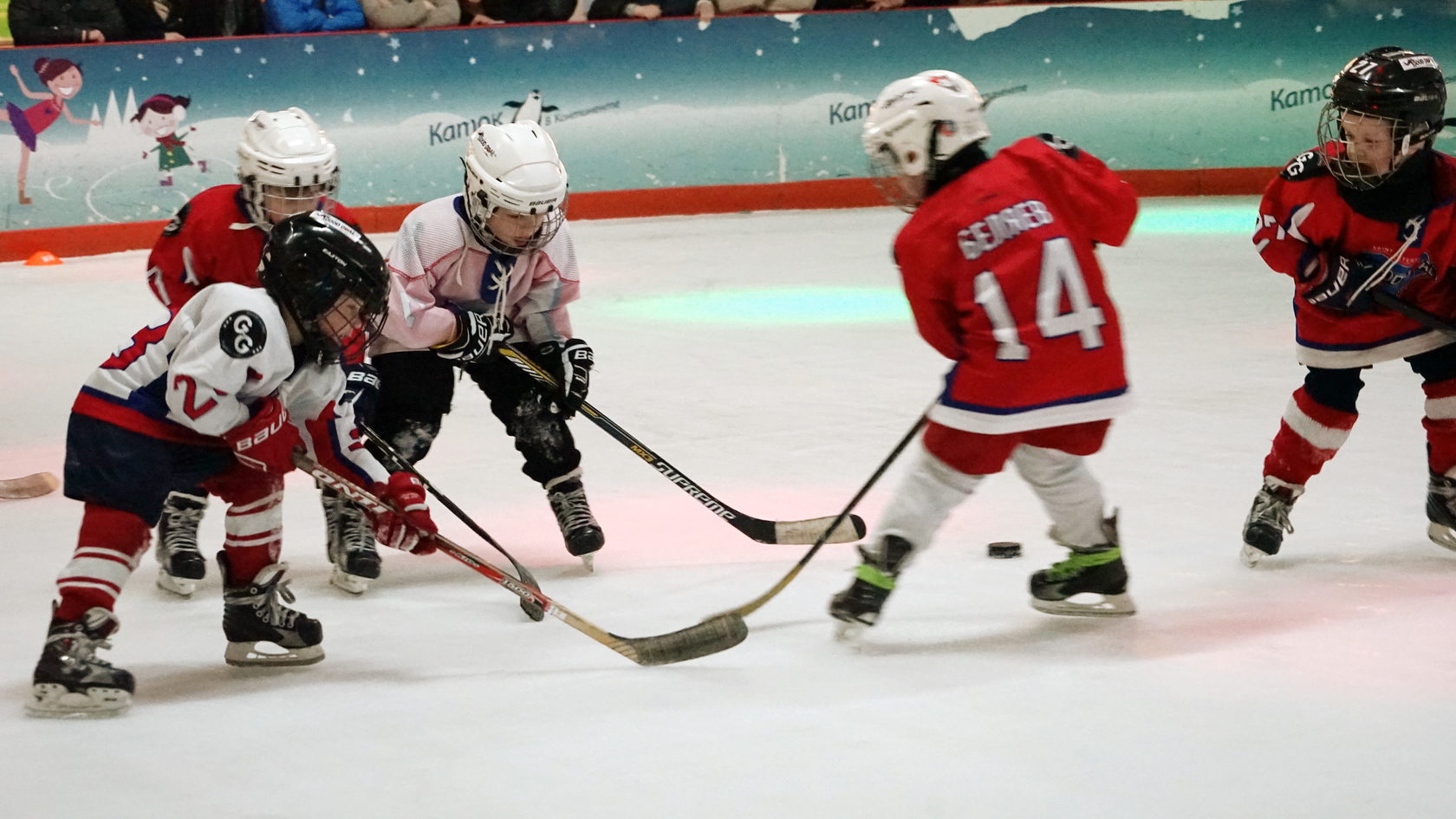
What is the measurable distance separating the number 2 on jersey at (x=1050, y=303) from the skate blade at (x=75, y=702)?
1581 mm

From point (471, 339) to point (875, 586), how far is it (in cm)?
111

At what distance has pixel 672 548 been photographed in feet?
11.3

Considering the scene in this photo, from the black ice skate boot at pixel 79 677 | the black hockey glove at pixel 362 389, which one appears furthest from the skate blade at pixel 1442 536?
the black ice skate boot at pixel 79 677

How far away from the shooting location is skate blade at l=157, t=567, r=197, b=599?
313 cm

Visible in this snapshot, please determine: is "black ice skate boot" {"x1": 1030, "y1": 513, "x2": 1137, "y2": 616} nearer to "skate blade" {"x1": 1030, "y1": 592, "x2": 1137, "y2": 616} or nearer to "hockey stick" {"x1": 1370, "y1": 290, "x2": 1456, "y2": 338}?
"skate blade" {"x1": 1030, "y1": 592, "x2": 1137, "y2": 616}

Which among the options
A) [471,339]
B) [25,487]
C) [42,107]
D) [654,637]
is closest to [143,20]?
[42,107]

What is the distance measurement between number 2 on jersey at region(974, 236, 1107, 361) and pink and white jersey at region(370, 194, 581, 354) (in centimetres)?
118

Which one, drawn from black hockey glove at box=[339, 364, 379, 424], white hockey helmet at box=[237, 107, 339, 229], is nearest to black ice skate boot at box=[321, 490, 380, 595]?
black hockey glove at box=[339, 364, 379, 424]

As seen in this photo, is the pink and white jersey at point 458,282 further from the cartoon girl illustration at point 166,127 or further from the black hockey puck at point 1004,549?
the cartoon girl illustration at point 166,127

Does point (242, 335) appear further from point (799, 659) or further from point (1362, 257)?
point (1362, 257)

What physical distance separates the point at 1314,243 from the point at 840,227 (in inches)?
239

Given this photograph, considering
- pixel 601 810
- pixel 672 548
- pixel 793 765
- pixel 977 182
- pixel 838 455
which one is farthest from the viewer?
pixel 838 455

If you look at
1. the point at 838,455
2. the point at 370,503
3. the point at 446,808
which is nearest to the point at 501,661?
the point at 370,503

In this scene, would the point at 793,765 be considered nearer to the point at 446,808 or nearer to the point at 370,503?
the point at 446,808
